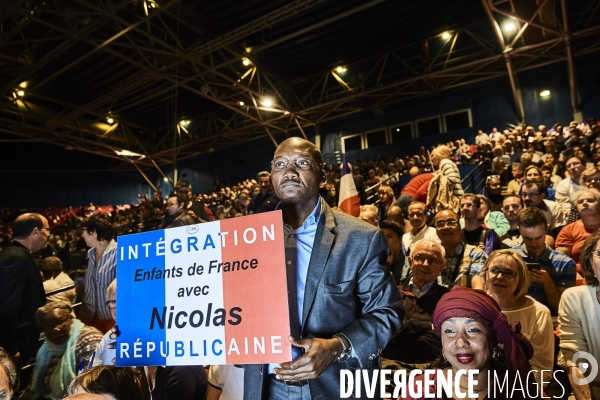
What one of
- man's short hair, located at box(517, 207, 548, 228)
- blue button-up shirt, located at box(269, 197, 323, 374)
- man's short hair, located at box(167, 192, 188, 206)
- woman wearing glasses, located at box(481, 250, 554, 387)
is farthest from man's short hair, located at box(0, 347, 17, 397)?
man's short hair, located at box(167, 192, 188, 206)

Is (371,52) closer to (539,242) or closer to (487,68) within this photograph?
(487,68)

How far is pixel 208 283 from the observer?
1.44 meters

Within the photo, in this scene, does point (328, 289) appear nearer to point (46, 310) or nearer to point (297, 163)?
point (297, 163)

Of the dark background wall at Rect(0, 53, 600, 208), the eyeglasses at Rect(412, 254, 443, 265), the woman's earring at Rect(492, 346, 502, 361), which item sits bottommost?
the woman's earring at Rect(492, 346, 502, 361)

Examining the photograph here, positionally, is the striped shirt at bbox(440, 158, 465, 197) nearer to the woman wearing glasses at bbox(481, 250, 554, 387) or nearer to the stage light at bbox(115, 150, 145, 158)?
the woman wearing glasses at bbox(481, 250, 554, 387)

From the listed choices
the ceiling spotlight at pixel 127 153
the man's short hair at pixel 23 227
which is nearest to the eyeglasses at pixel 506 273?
the man's short hair at pixel 23 227

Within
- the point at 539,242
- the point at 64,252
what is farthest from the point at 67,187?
the point at 539,242

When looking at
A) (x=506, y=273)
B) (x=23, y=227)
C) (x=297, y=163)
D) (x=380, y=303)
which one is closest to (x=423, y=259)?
(x=506, y=273)

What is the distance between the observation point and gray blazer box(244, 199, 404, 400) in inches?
54.7

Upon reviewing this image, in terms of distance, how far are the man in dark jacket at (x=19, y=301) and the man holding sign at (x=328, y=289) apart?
2408 millimetres

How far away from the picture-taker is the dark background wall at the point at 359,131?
42.4 feet

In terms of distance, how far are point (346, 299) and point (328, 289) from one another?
83mm

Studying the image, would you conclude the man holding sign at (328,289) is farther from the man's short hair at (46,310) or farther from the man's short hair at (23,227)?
the man's short hair at (23,227)

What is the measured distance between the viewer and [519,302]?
8.32 feet
